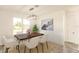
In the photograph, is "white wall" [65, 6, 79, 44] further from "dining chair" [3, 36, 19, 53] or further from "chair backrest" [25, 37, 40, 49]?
"dining chair" [3, 36, 19, 53]

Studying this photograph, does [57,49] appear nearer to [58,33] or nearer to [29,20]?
[58,33]

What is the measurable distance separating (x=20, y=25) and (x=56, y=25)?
1.79 ft

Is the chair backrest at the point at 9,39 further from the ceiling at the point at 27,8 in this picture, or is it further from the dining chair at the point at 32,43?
the ceiling at the point at 27,8

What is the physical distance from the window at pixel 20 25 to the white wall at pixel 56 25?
0.65 feet

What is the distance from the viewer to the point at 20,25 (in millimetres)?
1734

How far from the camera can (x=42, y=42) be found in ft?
5.75

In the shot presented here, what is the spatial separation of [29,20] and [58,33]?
1.57ft

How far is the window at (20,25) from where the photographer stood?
1.71 metres

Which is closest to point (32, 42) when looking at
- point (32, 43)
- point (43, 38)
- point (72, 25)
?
point (32, 43)

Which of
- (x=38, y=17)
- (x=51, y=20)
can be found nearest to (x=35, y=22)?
(x=38, y=17)

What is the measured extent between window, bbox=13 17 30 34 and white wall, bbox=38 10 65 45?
0.65 ft

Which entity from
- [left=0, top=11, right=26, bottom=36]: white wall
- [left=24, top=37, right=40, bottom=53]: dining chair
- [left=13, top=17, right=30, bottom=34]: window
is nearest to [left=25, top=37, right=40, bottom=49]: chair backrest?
[left=24, top=37, right=40, bottom=53]: dining chair

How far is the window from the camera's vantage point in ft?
5.60

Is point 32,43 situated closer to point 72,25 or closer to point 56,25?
point 56,25
